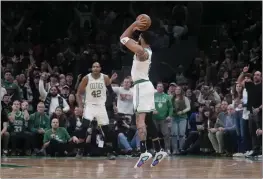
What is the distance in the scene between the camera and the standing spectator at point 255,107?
14516mm

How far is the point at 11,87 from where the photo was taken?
16.3 m

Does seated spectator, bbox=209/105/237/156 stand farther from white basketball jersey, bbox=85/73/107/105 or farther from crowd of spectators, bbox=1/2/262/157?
white basketball jersey, bbox=85/73/107/105

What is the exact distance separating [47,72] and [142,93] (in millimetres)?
8041

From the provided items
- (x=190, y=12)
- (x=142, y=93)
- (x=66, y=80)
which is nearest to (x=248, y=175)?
(x=142, y=93)

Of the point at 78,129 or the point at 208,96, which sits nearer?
the point at 78,129

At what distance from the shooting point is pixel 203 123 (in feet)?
53.0

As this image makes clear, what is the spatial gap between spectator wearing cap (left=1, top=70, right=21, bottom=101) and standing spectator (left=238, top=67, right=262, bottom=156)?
5.55 metres

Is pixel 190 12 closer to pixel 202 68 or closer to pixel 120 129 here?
pixel 202 68

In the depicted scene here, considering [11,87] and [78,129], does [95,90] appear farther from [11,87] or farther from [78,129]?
[11,87]

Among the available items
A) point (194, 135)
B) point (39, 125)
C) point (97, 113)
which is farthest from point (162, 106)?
point (39, 125)

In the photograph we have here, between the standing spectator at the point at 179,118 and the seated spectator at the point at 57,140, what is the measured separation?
2578 millimetres

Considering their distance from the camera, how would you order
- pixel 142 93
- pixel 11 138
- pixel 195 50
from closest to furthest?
pixel 142 93 → pixel 11 138 → pixel 195 50

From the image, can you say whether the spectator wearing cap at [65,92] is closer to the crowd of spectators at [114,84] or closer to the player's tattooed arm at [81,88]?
the crowd of spectators at [114,84]

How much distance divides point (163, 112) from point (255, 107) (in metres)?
2.20
